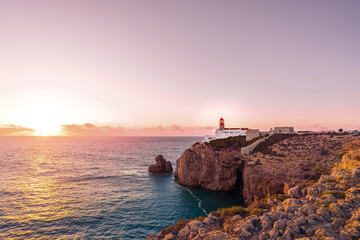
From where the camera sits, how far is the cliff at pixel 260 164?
31.1 meters

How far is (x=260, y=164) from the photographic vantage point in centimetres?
3778

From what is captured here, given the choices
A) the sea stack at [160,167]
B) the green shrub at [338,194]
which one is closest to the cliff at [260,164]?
the sea stack at [160,167]

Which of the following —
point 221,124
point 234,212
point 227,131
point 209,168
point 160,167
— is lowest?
point 160,167

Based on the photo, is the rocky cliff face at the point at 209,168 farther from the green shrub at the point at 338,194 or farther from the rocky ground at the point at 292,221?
the green shrub at the point at 338,194

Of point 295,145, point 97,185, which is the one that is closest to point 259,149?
point 295,145

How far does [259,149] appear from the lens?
44719mm

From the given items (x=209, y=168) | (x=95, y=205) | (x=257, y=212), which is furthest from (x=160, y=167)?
(x=257, y=212)

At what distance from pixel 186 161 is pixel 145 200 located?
52.3 ft

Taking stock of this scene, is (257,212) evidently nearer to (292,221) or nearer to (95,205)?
(292,221)

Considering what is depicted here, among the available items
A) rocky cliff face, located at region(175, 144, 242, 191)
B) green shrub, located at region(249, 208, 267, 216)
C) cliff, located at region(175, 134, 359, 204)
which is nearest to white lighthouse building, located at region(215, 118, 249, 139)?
cliff, located at region(175, 134, 359, 204)

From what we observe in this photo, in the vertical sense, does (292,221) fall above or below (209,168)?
above

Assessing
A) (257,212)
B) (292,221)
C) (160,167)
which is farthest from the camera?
(160,167)

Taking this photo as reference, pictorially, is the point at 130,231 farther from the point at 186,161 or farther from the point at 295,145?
the point at 295,145

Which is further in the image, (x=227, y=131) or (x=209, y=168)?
(x=227, y=131)
